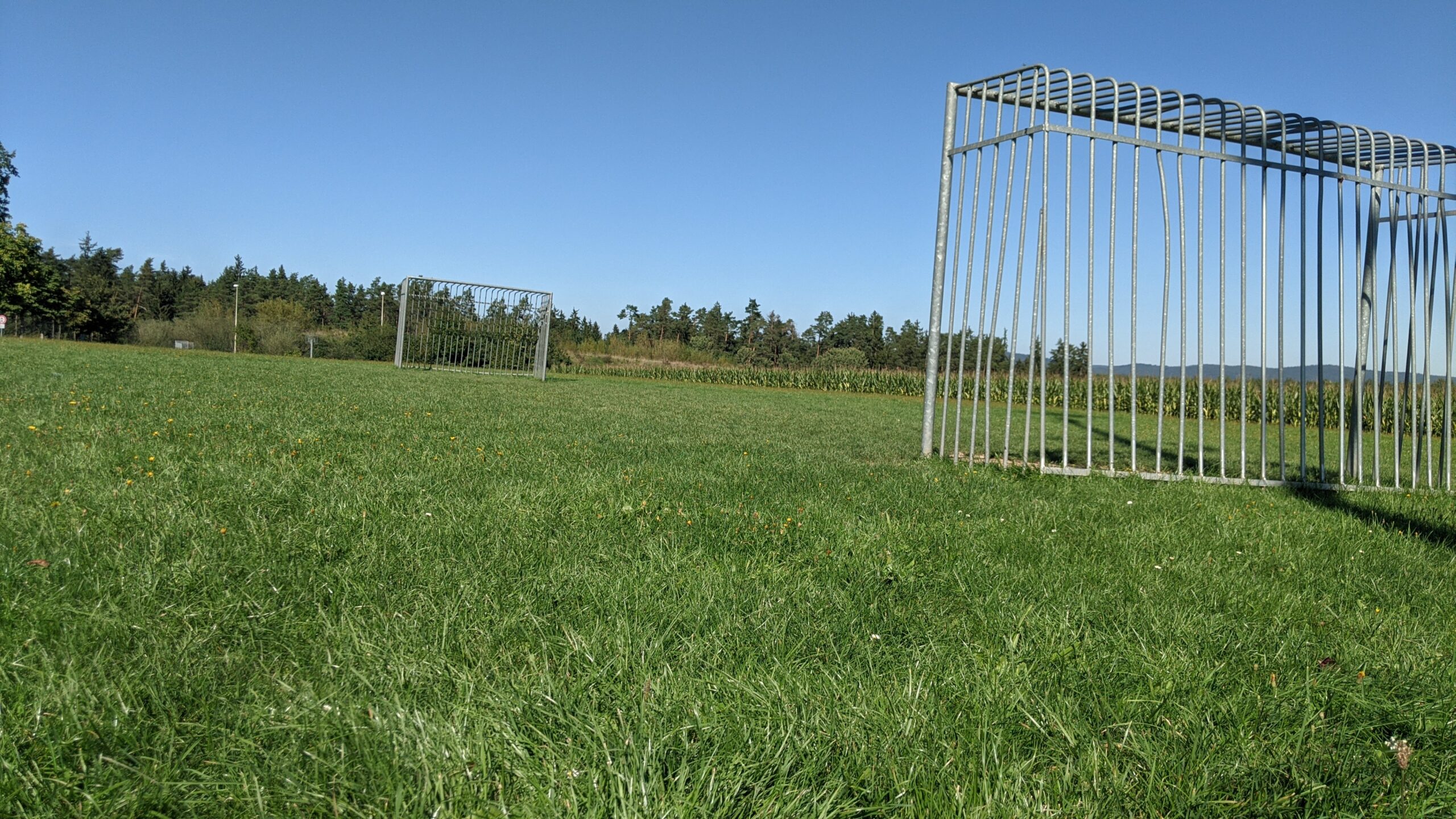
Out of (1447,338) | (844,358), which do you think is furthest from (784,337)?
(1447,338)

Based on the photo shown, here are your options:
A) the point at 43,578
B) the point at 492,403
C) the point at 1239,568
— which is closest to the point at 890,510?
the point at 1239,568

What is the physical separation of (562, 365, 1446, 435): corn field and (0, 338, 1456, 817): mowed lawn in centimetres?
319

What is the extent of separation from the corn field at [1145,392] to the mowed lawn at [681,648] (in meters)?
3.19

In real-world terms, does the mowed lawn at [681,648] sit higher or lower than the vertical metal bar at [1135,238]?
lower

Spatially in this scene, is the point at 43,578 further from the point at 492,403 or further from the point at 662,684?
the point at 492,403

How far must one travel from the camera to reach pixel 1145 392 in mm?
25625

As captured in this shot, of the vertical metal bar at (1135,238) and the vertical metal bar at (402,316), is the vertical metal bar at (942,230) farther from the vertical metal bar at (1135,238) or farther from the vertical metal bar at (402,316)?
the vertical metal bar at (402,316)

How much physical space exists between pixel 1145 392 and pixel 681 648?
87.6ft

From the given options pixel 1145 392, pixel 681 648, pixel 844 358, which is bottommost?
pixel 681 648

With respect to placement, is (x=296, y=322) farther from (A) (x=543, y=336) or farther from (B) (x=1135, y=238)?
(B) (x=1135, y=238)

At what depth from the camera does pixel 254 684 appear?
1.93 meters

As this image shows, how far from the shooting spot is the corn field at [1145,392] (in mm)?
11820

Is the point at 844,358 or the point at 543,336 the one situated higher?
the point at 844,358

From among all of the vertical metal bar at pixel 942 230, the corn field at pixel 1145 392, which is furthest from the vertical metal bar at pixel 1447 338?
the vertical metal bar at pixel 942 230
